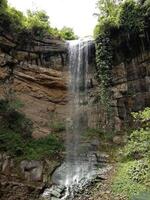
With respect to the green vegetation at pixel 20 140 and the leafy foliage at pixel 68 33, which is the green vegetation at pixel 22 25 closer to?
the leafy foliage at pixel 68 33

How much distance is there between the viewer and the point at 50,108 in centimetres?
1816

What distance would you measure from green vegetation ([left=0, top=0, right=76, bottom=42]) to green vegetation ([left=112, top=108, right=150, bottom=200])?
844 centimetres

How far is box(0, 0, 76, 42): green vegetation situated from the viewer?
Result: 1828 cm

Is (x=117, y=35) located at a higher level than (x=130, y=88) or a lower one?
higher

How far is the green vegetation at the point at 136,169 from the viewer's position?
11.9m

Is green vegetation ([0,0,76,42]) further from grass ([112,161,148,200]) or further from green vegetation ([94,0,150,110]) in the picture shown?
grass ([112,161,148,200])

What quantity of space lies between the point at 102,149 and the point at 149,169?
3627 mm

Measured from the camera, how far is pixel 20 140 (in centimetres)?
1548

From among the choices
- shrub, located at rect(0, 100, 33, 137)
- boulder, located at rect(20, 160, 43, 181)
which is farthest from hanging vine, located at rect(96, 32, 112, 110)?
boulder, located at rect(20, 160, 43, 181)

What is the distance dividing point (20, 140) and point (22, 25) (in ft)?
21.9

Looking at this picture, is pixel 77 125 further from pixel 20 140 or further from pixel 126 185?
pixel 126 185

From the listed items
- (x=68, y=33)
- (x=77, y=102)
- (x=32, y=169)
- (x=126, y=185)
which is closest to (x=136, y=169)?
(x=126, y=185)

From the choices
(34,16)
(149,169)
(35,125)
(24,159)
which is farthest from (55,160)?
(34,16)

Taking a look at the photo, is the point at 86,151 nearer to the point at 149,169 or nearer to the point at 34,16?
the point at 149,169
